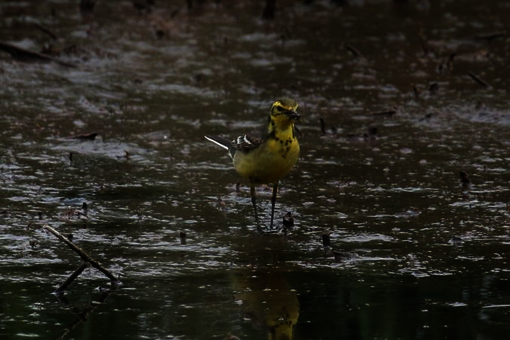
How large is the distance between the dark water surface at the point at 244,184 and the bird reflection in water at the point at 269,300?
2 cm

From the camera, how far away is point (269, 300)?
663 cm

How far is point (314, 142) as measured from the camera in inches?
432

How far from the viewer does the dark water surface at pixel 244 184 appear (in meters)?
6.46

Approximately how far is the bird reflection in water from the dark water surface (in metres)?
0.02

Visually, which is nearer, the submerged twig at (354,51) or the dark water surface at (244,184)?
the dark water surface at (244,184)

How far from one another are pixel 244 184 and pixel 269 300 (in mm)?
3048

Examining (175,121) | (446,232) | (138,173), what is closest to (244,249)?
(446,232)

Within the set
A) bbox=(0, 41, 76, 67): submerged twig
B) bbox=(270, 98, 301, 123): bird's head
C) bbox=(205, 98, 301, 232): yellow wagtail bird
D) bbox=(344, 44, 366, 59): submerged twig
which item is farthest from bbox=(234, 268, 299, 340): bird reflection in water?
bbox=(344, 44, 366, 59): submerged twig

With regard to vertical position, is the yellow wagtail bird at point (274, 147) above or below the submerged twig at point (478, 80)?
below

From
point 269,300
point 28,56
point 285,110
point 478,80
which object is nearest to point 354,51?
point 478,80

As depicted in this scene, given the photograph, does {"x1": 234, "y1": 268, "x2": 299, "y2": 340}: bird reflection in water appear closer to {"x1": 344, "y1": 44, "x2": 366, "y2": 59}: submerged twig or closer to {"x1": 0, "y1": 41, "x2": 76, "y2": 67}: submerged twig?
{"x1": 0, "y1": 41, "x2": 76, "y2": 67}: submerged twig

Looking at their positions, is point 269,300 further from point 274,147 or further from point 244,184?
point 244,184

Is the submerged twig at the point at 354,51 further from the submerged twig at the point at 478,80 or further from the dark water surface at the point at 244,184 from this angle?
the submerged twig at the point at 478,80

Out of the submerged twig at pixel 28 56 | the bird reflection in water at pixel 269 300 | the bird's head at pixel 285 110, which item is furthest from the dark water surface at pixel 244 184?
the bird's head at pixel 285 110
